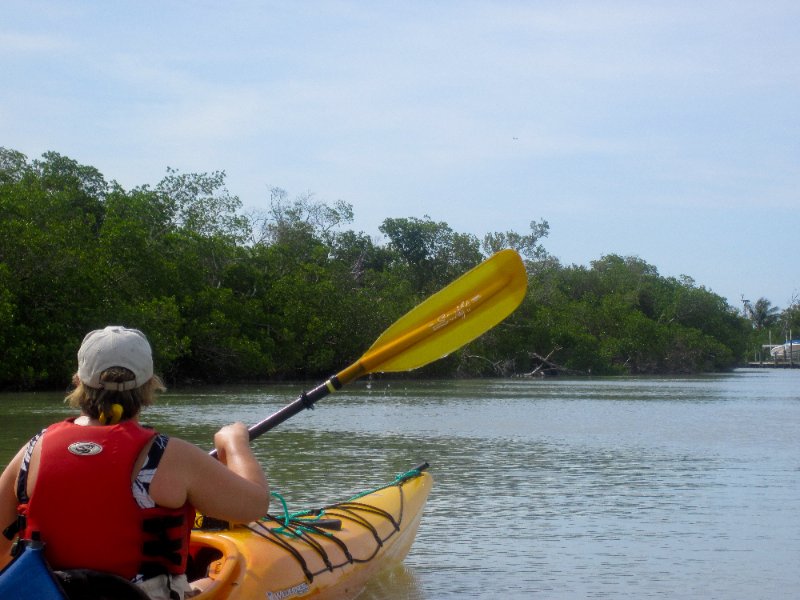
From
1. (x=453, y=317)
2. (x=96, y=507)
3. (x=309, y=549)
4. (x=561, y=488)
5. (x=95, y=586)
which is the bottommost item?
(x=561, y=488)

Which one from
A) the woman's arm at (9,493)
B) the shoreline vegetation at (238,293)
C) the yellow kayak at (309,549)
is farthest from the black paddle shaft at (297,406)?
the shoreline vegetation at (238,293)

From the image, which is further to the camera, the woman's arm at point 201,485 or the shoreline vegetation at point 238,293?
the shoreline vegetation at point 238,293

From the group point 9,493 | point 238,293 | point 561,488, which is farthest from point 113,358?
point 238,293

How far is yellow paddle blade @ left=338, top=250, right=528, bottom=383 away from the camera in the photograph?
198 inches

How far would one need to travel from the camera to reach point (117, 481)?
235 cm

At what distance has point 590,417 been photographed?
62.5ft

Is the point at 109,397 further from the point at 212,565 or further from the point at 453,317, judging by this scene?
the point at 453,317

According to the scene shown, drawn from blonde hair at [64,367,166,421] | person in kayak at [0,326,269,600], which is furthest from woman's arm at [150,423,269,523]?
blonde hair at [64,367,166,421]

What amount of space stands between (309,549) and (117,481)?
224 cm

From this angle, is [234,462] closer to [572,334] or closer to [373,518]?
[373,518]

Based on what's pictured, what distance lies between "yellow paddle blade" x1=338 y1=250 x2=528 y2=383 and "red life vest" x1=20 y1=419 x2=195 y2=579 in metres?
2.50

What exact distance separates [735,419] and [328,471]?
1091cm

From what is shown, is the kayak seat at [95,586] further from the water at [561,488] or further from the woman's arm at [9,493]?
the water at [561,488]

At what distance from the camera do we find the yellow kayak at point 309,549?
12.6ft
